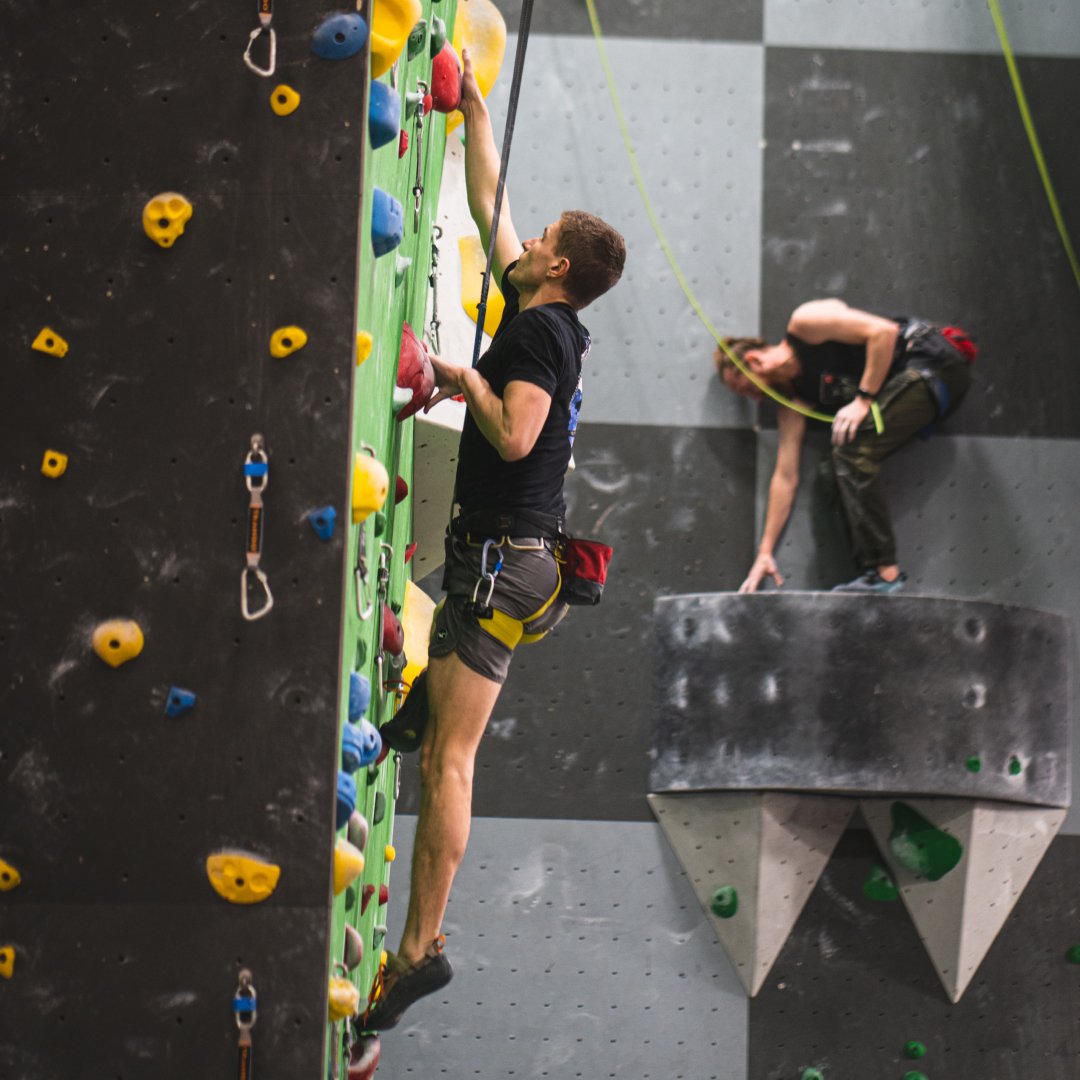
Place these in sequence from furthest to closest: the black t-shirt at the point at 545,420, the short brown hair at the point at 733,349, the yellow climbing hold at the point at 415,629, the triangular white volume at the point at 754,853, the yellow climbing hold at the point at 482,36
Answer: the short brown hair at the point at 733,349 → the triangular white volume at the point at 754,853 → the yellow climbing hold at the point at 482,36 → the yellow climbing hold at the point at 415,629 → the black t-shirt at the point at 545,420

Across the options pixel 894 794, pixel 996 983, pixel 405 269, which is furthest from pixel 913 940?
pixel 405 269

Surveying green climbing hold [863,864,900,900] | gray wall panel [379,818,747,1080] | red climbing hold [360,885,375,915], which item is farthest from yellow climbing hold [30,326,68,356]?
green climbing hold [863,864,900,900]

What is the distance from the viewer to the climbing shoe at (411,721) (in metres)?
3.18

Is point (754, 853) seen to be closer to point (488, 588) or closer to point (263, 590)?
point (488, 588)

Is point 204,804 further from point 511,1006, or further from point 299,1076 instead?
point 511,1006

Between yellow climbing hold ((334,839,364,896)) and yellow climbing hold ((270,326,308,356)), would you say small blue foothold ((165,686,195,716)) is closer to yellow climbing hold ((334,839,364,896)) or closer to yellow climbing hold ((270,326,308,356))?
yellow climbing hold ((334,839,364,896))

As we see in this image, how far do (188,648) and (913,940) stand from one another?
→ 12.8ft

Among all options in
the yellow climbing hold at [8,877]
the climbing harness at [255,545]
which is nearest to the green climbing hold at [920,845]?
the climbing harness at [255,545]

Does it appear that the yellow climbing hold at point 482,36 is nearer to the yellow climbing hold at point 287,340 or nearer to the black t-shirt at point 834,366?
the black t-shirt at point 834,366

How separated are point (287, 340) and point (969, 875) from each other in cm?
382

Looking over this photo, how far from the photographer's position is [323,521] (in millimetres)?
2496

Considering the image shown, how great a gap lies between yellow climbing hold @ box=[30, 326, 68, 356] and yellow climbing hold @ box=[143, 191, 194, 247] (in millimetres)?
222

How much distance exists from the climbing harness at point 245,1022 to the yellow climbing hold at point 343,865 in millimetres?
204

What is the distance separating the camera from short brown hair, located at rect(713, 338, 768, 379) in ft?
19.0
